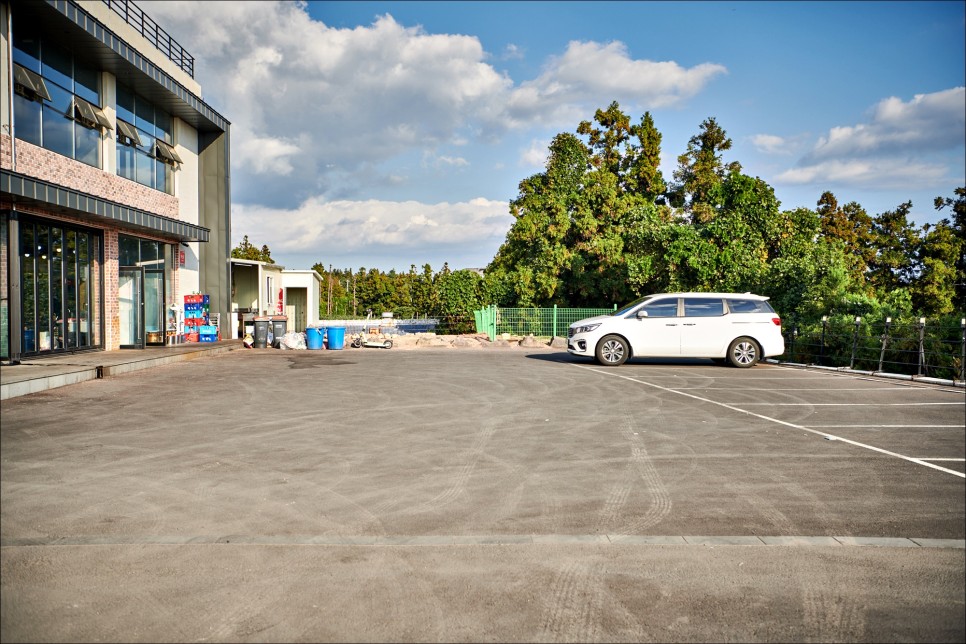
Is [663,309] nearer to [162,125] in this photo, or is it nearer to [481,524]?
[481,524]

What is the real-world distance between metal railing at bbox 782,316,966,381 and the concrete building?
16.9 meters

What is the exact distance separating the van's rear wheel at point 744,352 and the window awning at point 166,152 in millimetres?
20055

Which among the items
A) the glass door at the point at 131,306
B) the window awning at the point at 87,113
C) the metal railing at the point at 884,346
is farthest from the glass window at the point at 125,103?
the metal railing at the point at 884,346

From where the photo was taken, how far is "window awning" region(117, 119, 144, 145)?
2045cm

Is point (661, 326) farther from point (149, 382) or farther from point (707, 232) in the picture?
point (707, 232)

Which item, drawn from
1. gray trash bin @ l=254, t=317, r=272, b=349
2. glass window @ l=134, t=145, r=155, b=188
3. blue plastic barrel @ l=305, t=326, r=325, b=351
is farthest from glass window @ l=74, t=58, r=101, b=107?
blue plastic barrel @ l=305, t=326, r=325, b=351

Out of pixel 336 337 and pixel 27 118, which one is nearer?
pixel 27 118

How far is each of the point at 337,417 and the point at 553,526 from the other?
512 cm

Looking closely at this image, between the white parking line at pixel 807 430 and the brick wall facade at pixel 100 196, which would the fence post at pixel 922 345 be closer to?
the white parking line at pixel 807 430

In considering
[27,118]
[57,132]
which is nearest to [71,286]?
[57,132]

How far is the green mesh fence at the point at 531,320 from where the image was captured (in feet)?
106

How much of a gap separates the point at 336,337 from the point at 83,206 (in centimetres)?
1116

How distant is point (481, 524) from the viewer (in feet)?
15.2

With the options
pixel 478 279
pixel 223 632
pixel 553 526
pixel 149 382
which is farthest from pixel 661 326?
pixel 478 279
